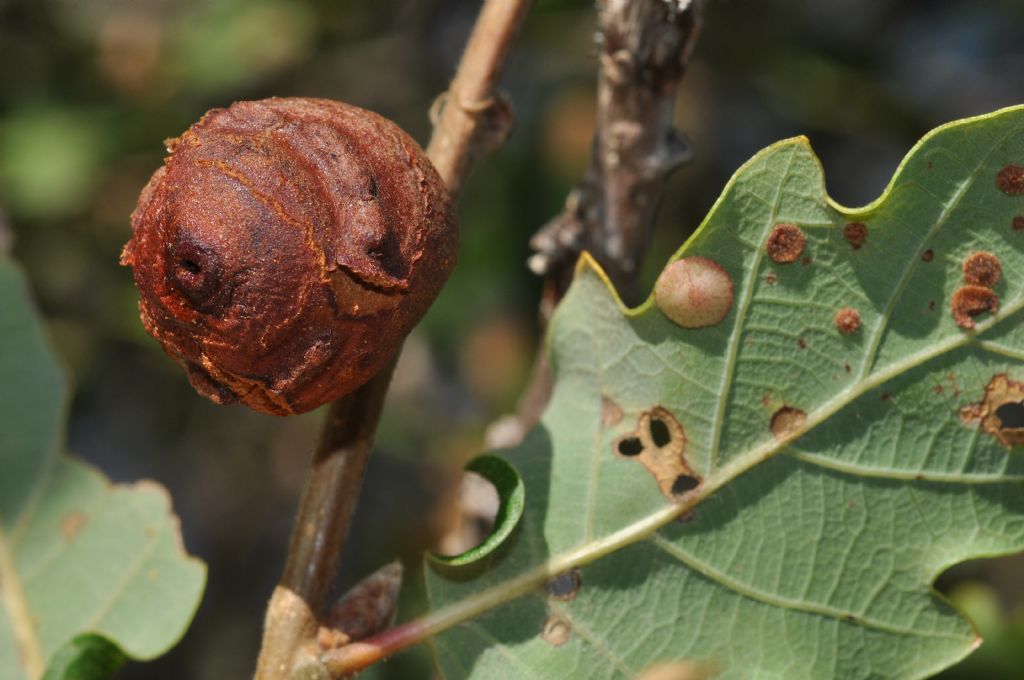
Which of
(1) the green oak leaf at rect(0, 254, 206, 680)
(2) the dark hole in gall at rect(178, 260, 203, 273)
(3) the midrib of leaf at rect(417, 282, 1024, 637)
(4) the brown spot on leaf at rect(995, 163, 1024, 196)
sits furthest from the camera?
(1) the green oak leaf at rect(0, 254, 206, 680)

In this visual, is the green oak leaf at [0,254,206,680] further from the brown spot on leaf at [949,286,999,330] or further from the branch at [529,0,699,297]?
the brown spot on leaf at [949,286,999,330]

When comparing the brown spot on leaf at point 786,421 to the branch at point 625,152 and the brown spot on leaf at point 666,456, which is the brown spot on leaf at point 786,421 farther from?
the branch at point 625,152

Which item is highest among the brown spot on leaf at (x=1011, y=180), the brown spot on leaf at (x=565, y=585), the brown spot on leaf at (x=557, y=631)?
the brown spot on leaf at (x=1011, y=180)

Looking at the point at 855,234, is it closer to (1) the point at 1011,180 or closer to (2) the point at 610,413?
(1) the point at 1011,180

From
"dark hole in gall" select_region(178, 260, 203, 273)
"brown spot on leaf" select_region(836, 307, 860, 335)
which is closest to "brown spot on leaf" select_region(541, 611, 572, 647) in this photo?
"brown spot on leaf" select_region(836, 307, 860, 335)

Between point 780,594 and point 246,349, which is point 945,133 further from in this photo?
point 246,349

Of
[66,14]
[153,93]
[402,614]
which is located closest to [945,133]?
[402,614]

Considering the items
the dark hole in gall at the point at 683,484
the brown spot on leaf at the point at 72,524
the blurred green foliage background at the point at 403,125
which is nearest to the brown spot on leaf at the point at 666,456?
the dark hole in gall at the point at 683,484
